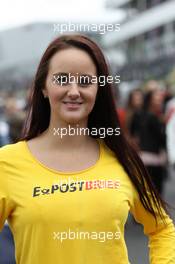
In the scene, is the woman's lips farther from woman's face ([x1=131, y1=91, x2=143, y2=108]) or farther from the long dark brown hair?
woman's face ([x1=131, y1=91, x2=143, y2=108])

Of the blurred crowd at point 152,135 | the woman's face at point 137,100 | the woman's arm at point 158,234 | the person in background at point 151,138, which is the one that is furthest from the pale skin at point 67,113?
the woman's face at point 137,100

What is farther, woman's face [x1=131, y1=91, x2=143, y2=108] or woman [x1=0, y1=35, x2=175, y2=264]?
woman's face [x1=131, y1=91, x2=143, y2=108]

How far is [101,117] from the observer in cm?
210

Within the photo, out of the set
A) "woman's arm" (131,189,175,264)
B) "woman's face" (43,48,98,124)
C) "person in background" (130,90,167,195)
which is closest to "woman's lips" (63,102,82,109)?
"woman's face" (43,48,98,124)

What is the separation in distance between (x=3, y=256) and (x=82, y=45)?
1352 mm

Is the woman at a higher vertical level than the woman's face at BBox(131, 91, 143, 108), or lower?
lower

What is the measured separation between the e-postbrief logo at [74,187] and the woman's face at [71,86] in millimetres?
196

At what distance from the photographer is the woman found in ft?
5.98

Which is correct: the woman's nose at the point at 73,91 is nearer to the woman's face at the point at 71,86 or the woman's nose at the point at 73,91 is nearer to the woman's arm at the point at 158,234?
the woman's face at the point at 71,86

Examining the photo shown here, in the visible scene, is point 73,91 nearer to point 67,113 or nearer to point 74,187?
point 67,113

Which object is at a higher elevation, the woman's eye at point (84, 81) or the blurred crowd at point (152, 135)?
the woman's eye at point (84, 81)

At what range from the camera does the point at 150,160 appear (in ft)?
24.1

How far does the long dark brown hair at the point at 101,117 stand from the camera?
198 cm

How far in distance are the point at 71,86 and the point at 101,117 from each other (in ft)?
0.72
